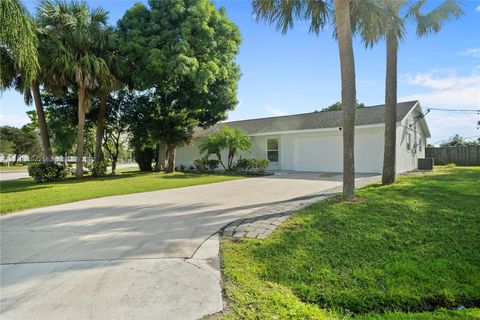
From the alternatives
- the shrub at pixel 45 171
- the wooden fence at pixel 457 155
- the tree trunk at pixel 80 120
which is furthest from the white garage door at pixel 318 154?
the shrub at pixel 45 171

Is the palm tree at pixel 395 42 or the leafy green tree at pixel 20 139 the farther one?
the leafy green tree at pixel 20 139

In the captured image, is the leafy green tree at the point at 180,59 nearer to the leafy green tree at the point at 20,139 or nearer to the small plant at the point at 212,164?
the small plant at the point at 212,164

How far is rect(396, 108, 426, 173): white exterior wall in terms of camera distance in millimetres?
14969

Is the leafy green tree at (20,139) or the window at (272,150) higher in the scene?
the leafy green tree at (20,139)

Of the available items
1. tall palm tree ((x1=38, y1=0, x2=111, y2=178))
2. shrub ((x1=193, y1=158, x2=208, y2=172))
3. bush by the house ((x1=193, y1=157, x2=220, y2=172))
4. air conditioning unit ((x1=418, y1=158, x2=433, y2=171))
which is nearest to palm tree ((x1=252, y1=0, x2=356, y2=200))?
tall palm tree ((x1=38, y1=0, x2=111, y2=178))

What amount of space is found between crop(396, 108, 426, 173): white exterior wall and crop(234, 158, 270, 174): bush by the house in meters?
7.22

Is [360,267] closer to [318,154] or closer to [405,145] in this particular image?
[318,154]

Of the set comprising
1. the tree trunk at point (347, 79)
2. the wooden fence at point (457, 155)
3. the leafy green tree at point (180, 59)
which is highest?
the leafy green tree at point (180, 59)

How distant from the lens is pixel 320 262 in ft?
11.2

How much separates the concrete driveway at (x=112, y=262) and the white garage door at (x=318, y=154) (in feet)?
35.4

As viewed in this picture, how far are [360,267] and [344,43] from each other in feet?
16.6

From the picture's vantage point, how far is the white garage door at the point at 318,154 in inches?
621

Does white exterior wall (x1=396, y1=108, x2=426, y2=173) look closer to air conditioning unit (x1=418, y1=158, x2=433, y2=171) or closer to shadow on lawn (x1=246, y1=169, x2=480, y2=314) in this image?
air conditioning unit (x1=418, y1=158, x2=433, y2=171)

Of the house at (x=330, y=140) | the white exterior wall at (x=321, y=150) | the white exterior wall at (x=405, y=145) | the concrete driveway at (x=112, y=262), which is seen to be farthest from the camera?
the white exterior wall at (x=405, y=145)
